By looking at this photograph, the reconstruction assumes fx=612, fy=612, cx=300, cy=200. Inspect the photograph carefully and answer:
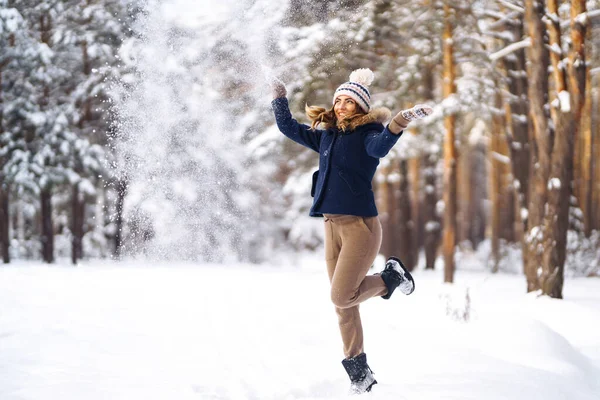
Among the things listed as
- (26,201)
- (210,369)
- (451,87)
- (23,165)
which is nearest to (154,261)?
(23,165)

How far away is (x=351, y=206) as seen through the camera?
3.98 metres

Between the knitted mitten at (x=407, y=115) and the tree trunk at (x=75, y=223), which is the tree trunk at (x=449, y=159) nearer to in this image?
the tree trunk at (x=75, y=223)

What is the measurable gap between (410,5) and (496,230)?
9380 millimetres

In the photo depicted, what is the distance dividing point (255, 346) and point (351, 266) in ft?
6.08

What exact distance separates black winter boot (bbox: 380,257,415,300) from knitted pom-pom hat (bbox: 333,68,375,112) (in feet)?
3.68

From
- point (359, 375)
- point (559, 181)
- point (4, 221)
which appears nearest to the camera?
point (359, 375)

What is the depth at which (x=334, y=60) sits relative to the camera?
12.3 meters

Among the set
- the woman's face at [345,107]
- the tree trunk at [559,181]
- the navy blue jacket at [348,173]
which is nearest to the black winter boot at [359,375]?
the navy blue jacket at [348,173]

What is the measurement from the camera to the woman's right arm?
441cm

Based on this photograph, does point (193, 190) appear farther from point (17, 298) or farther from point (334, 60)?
point (17, 298)

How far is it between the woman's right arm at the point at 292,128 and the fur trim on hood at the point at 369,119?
0.38 meters

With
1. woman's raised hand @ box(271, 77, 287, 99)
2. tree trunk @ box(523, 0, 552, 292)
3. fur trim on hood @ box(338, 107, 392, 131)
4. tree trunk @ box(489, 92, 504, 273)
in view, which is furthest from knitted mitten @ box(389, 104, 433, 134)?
tree trunk @ box(489, 92, 504, 273)

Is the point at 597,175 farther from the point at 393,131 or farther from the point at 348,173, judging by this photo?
the point at 393,131

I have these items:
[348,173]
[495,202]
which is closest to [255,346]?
[348,173]
